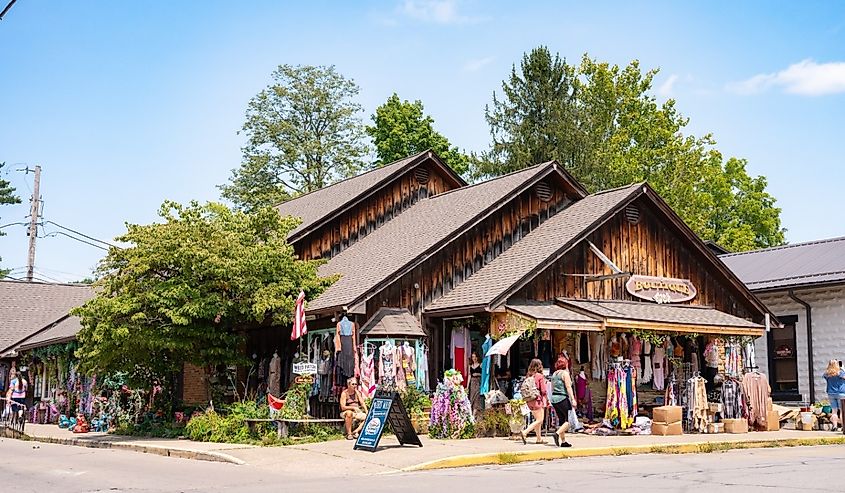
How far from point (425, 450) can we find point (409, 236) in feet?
28.6

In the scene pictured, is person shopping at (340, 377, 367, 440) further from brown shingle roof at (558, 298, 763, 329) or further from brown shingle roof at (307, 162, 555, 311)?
brown shingle roof at (558, 298, 763, 329)

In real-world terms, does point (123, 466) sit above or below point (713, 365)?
below

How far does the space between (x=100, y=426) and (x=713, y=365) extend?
15839 millimetres

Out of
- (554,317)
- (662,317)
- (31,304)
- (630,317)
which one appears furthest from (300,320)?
(31,304)

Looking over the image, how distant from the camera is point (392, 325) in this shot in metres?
20.9

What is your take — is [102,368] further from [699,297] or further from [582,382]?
[699,297]

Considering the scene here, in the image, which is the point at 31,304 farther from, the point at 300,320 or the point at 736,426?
the point at 736,426

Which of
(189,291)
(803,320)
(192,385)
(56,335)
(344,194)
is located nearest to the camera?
(189,291)

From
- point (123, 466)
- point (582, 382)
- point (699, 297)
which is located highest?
point (699, 297)

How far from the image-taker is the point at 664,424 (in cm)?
2072

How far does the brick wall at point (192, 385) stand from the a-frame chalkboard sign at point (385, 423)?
31.8 feet

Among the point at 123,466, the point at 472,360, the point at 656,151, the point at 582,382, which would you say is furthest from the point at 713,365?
the point at 656,151

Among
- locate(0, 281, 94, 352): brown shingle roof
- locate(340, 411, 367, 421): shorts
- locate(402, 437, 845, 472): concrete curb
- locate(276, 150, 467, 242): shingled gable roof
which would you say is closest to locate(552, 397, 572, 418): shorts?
locate(402, 437, 845, 472): concrete curb

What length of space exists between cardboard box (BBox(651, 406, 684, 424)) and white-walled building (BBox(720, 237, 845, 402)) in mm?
7022
